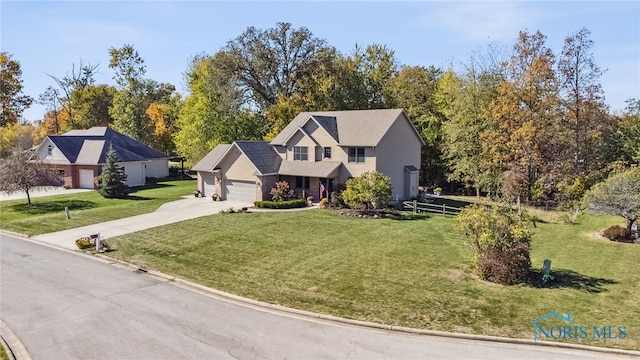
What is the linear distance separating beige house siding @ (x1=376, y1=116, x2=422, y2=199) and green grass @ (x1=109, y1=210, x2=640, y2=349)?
24.8 feet

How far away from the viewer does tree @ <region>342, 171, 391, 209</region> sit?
32.6 metres

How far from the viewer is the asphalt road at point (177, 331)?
12609mm

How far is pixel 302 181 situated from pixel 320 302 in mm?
22870

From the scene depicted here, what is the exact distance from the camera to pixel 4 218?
Answer: 33344mm

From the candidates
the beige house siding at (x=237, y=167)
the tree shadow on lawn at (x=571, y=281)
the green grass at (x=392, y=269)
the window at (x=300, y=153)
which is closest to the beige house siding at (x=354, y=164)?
the window at (x=300, y=153)

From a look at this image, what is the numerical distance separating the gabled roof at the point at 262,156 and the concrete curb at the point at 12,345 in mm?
24260

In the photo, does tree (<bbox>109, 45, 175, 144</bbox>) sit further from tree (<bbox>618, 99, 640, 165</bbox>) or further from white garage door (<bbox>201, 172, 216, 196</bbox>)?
tree (<bbox>618, 99, 640, 165</bbox>)

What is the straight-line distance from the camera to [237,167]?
39.1 m

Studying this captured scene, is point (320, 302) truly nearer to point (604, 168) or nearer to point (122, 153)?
point (604, 168)

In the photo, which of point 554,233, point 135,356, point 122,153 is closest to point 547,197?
point 554,233

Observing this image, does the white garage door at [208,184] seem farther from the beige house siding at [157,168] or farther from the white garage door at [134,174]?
the beige house siding at [157,168]

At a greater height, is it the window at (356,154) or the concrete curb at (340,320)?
the window at (356,154)

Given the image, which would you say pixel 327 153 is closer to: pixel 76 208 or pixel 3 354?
pixel 76 208

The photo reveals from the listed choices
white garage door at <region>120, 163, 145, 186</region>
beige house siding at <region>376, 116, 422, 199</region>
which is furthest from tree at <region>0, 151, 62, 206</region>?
→ beige house siding at <region>376, 116, 422, 199</region>
